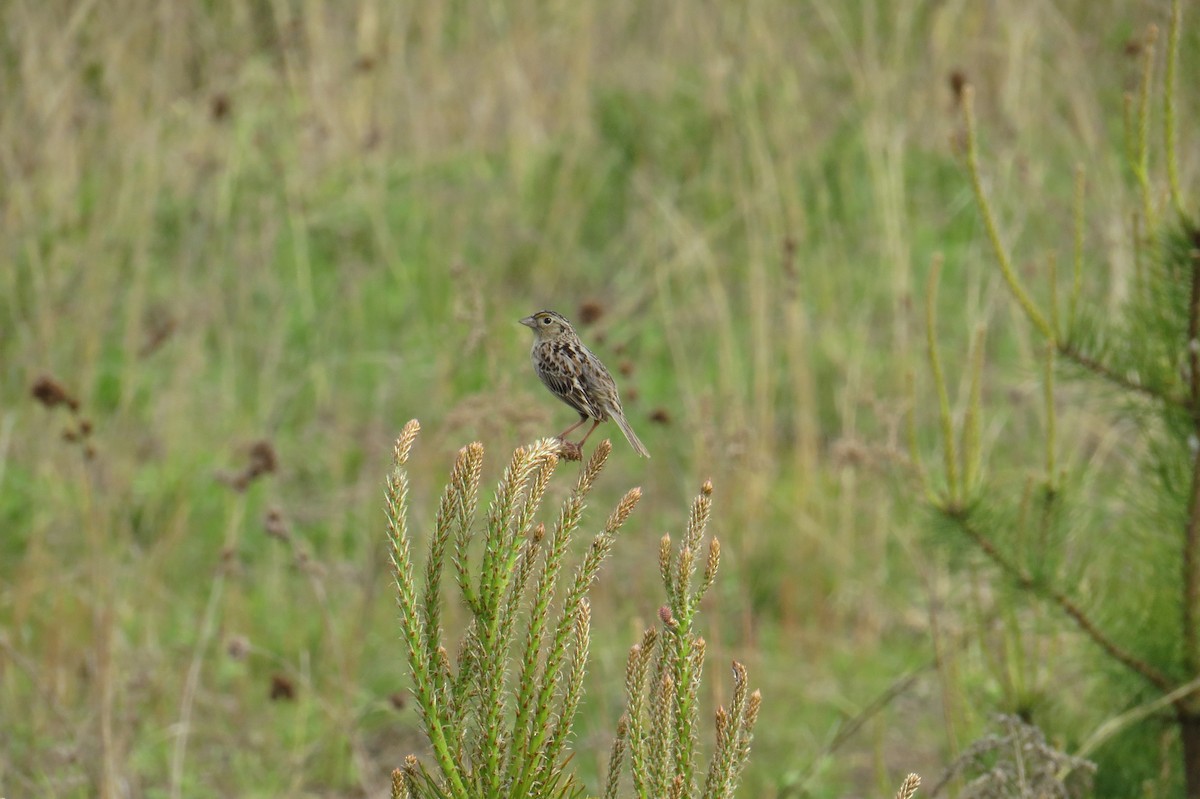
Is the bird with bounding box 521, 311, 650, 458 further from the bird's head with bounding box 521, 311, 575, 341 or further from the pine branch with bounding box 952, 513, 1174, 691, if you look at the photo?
the pine branch with bounding box 952, 513, 1174, 691

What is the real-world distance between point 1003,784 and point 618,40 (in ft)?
25.3

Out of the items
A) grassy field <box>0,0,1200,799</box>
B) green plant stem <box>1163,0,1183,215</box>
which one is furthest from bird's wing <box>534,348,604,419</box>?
green plant stem <box>1163,0,1183,215</box>

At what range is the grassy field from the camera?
Result: 4512 mm

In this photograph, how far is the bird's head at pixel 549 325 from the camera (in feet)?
11.4

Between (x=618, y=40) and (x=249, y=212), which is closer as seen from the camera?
(x=249, y=212)

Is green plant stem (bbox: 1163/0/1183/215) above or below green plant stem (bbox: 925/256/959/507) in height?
above

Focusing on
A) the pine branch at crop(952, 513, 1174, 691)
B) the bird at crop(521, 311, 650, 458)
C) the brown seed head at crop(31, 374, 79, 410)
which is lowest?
the pine branch at crop(952, 513, 1174, 691)

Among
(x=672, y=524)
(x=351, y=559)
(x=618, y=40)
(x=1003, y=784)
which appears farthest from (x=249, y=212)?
(x=1003, y=784)

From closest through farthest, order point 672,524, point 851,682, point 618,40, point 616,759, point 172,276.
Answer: point 616,759 < point 851,682 < point 672,524 < point 172,276 < point 618,40

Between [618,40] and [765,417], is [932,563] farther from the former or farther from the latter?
[618,40]

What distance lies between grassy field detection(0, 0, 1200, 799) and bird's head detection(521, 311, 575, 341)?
15cm

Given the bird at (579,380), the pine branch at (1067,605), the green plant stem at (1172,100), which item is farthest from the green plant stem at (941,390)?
the bird at (579,380)

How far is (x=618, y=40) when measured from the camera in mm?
9977

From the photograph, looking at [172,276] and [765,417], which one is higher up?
[172,276]
